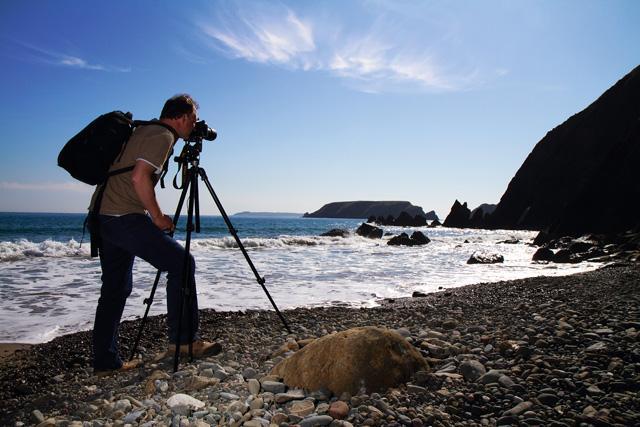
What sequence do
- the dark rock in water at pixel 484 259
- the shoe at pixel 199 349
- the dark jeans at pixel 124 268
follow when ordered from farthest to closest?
the dark rock in water at pixel 484 259 < the shoe at pixel 199 349 < the dark jeans at pixel 124 268

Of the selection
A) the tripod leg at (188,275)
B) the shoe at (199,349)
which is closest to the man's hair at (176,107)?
the tripod leg at (188,275)

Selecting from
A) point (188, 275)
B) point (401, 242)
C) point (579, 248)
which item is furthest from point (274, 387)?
point (401, 242)

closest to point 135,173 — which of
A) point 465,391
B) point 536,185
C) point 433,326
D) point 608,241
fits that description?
point 465,391

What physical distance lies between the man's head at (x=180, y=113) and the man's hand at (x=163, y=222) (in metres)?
0.82

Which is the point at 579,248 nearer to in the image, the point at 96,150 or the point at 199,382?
the point at 199,382

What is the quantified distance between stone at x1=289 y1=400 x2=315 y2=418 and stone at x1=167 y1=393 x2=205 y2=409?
70 cm

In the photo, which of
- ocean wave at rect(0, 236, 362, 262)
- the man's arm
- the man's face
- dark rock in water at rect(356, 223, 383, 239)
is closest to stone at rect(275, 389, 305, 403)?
the man's arm

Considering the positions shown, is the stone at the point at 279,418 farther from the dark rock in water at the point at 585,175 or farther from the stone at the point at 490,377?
the dark rock in water at the point at 585,175

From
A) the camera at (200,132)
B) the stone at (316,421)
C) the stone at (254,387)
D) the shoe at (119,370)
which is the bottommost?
the shoe at (119,370)

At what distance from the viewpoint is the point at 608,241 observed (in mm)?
17609

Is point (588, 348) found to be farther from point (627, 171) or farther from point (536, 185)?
point (536, 185)

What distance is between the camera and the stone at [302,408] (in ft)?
8.51

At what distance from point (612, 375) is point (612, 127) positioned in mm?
61958

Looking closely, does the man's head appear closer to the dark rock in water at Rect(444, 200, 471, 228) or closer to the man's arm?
the man's arm
